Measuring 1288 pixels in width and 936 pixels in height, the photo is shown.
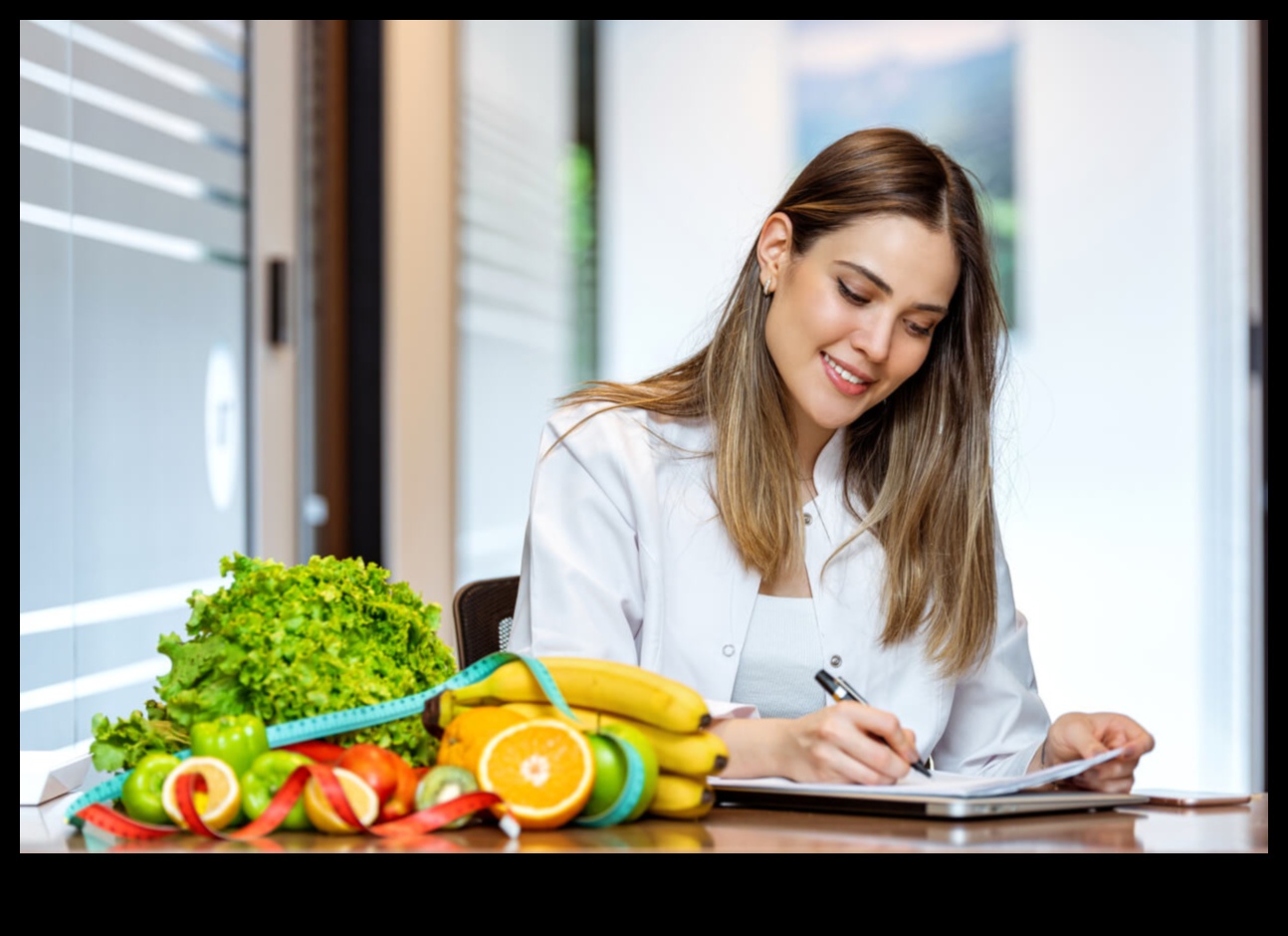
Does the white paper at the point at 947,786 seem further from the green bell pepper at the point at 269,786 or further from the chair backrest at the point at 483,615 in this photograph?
the chair backrest at the point at 483,615

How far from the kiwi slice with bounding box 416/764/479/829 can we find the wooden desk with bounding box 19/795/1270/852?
0.08 feet

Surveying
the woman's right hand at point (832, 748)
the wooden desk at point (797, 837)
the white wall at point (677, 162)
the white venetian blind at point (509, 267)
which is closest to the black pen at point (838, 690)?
the woman's right hand at point (832, 748)

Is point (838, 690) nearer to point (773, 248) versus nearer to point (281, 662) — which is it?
point (281, 662)

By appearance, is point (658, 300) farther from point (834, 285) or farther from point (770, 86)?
point (834, 285)

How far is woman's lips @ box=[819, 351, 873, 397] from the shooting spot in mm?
1821

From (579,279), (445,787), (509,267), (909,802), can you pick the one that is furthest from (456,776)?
(579,279)

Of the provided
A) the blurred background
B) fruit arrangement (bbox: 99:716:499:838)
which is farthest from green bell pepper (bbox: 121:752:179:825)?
the blurred background

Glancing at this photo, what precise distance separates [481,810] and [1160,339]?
433 centimetres

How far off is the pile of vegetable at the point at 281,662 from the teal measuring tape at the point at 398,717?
2 centimetres

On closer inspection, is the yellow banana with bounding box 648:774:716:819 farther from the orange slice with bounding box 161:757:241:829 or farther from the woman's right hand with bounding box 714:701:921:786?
the orange slice with bounding box 161:757:241:829

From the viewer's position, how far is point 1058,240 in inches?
200

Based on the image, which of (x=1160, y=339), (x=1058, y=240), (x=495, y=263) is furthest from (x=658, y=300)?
(x=1160, y=339)
